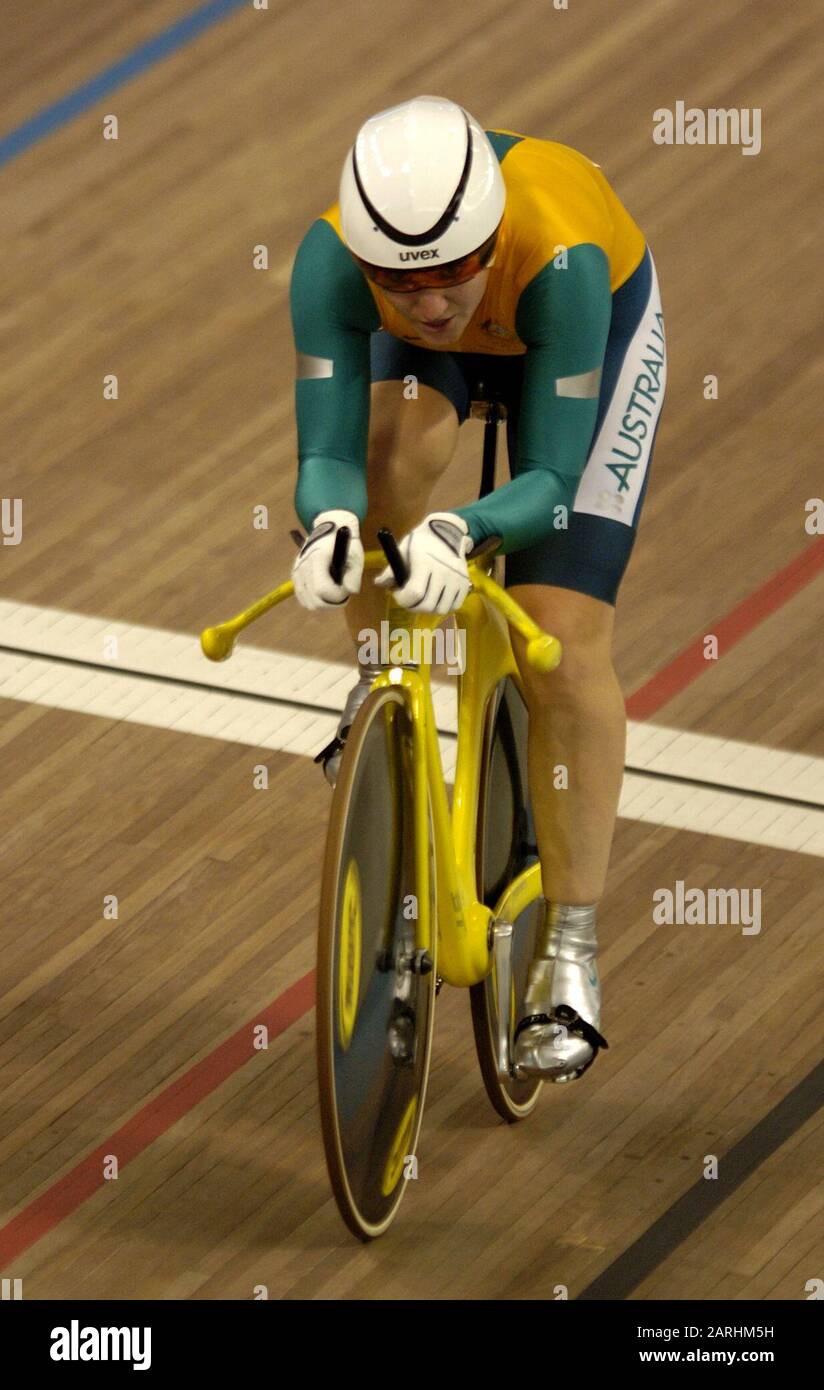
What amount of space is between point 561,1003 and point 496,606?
2.46 feet

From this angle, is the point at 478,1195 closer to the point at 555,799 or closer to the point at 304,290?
the point at 555,799

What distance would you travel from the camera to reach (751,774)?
15.9 ft

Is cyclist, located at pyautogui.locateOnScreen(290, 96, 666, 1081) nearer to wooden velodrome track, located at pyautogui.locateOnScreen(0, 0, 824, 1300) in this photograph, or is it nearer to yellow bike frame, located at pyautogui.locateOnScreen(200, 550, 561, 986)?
yellow bike frame, located at pyautogui.locateOnScreen(200, 550, 561, 986)

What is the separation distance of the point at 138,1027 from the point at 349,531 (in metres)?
1.32

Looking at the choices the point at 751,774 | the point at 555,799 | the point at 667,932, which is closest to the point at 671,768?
the point at 751,774

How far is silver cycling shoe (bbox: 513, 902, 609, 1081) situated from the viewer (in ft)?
12.1

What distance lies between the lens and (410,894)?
11.6 feet

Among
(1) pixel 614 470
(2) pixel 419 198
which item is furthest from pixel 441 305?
(1) pixel 614 470

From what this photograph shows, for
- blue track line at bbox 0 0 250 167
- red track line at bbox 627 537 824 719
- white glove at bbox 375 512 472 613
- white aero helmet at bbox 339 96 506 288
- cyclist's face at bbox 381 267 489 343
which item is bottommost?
white glove at bbox 375 512 472 613

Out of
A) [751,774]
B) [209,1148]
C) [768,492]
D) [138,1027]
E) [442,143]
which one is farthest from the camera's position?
[768,492]

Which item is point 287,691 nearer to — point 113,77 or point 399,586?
point 399,586

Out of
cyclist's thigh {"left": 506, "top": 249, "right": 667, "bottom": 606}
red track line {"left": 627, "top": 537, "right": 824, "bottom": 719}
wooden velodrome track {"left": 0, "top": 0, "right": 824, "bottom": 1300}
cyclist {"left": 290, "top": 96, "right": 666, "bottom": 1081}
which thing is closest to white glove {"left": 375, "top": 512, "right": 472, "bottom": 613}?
cyclist {"left": 290, "top": 96, "right": 666, "bottom": 1081}

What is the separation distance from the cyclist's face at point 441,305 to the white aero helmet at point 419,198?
28mm

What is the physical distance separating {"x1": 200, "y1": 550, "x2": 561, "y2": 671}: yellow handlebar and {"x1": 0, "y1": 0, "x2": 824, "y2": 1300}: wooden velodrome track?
38.7 inches
